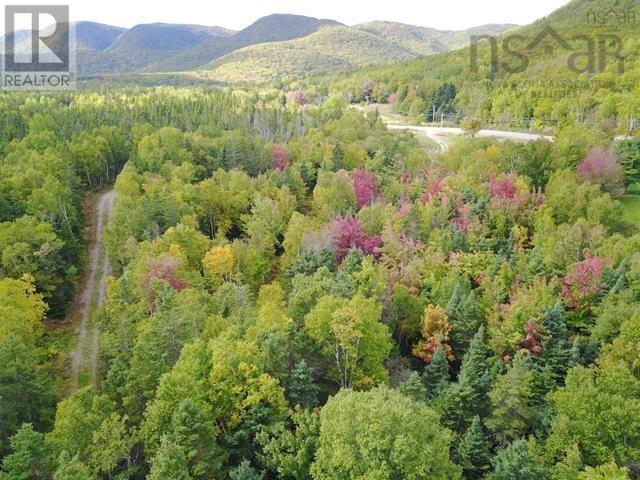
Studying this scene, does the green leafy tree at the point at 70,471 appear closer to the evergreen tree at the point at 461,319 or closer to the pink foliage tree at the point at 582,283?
the evergreen tree at the point at 461,319

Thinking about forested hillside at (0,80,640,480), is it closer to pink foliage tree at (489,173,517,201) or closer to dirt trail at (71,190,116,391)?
pink foliage tree at (489,173,517,201)

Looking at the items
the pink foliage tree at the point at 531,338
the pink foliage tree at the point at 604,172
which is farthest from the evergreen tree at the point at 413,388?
the pink foliage tree at the point at 604,172

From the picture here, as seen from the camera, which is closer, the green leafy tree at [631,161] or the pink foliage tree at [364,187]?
the green leafy tree at [631,161]

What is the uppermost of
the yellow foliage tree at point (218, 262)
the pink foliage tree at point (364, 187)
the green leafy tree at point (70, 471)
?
the pink foliage tree at point (364, 187)

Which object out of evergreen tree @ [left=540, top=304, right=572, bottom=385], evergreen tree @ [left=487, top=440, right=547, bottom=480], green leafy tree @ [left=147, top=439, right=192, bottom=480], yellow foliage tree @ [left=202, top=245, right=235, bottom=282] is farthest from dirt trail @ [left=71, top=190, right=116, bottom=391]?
evergreen tree @ [left=540, top=304, right=572, bottom=385]

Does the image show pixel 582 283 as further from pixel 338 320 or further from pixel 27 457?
pixel 27 457

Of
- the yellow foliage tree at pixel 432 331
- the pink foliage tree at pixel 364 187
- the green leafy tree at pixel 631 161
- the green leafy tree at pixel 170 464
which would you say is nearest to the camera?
the green leafy tree at pixel 170 464

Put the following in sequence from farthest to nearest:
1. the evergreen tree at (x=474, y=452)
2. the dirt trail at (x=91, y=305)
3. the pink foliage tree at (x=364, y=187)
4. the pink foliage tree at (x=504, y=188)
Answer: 1. the pink foliage tree at (x=364, y=187)
2. the pink foliage tree at (x=504, y=188)
3. the dirt trail at (x=91, y=305)
4. the evergreen tree at (x=474, y=452)

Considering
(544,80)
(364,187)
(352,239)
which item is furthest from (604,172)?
(544,80)
